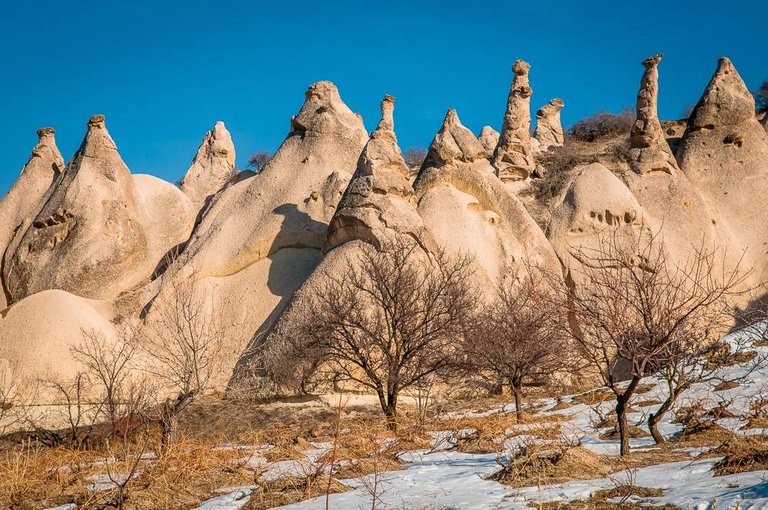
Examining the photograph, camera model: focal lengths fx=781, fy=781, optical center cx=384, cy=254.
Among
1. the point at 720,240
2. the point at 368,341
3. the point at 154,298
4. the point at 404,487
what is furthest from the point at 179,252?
the point at 404,487

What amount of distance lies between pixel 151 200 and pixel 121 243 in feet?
10.9

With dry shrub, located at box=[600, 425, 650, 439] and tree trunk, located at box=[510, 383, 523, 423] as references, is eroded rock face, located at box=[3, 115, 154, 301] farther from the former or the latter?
dry shrub, located at box=[600, 425, 650, 439]

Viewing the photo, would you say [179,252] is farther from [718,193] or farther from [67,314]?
[718,193]

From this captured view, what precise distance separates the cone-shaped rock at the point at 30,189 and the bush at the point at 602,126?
29.4 metres

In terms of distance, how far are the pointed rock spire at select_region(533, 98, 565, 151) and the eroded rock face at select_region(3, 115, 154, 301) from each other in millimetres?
23705

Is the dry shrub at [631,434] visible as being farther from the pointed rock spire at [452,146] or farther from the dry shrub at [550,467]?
the pointed rock spire at [452,146]

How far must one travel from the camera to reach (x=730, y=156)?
89.2 feet

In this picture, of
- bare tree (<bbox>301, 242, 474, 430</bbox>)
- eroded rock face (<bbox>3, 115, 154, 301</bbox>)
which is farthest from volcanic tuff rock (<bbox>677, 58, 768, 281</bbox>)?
eroded rock face (<bbox>3, 115, 154, 301</bbox>)

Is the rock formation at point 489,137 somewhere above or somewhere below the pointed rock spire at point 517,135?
above

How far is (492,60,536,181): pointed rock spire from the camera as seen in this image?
29406mm

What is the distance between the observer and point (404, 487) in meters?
6.24

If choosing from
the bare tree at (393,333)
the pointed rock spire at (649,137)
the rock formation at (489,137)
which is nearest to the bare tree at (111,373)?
the bare tree at (393,333)

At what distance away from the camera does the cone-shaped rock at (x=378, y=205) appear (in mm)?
19719

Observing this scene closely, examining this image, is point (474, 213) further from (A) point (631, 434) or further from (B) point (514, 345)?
(A) point (631, 434)
